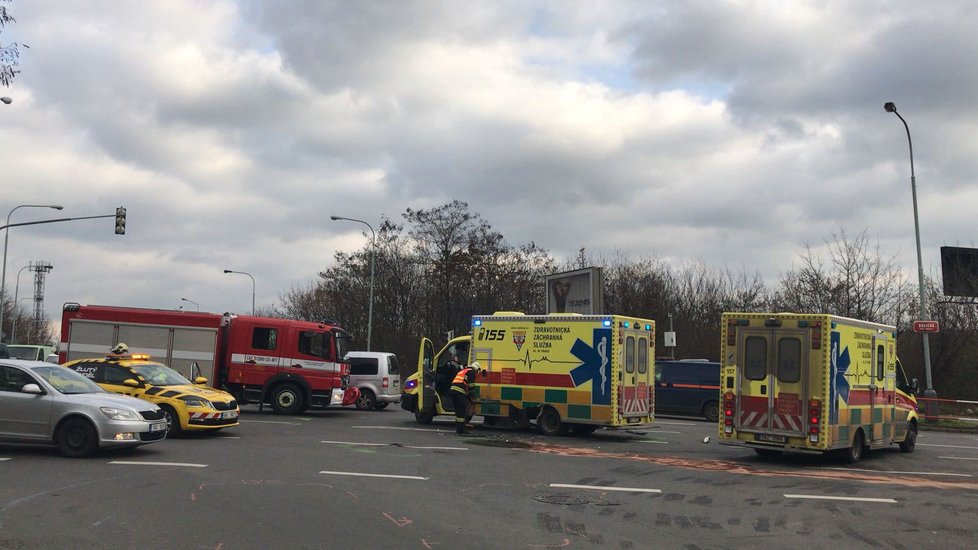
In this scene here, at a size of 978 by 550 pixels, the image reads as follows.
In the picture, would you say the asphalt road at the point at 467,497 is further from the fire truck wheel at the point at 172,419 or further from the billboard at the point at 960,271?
the billboard at the point at 960,271

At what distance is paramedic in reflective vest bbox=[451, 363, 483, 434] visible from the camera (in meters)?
18.0

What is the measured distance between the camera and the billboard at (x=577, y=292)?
27547 mm

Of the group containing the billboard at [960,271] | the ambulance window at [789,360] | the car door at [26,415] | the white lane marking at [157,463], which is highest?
the billboard at [960,271]

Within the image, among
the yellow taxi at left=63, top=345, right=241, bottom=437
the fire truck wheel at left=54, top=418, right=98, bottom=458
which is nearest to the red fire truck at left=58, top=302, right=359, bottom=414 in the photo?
the yellow taxi at left=63, top=345, right=241, bottom=437

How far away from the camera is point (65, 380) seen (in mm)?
13172

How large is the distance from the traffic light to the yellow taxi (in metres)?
16.3

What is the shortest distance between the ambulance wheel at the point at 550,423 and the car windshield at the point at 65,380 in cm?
921

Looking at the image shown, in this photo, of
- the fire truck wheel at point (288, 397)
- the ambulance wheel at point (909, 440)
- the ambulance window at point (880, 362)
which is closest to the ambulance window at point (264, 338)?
the fire truck wheel at point (288, 397)

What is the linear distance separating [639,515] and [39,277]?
136m

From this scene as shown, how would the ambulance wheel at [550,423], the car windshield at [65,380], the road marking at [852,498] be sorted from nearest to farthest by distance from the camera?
the road marking at [852,498], the car windshield at [65,380], the ambulance wheel at [550,423]

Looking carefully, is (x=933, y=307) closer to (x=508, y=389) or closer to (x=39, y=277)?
(x=508, y=389)

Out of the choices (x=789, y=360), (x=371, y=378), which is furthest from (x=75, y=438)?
(x=371, y=378)

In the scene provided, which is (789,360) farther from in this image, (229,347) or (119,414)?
(229,347)

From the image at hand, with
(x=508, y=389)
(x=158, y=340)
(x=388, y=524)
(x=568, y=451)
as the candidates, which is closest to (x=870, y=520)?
(x=388, y=524)
